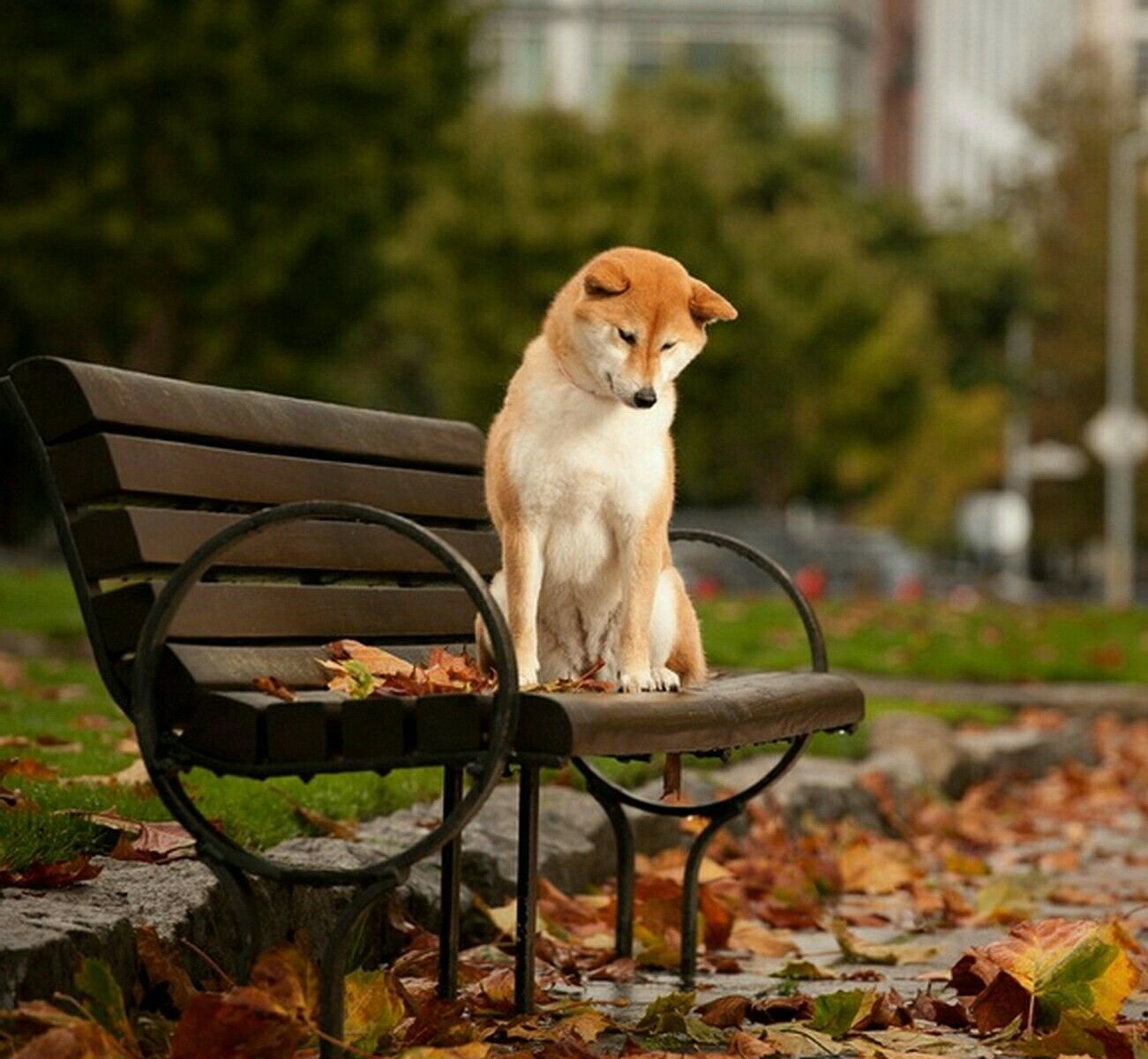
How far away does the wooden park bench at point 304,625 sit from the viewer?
3.74 m

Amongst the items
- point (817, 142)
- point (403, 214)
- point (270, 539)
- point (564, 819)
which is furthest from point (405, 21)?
point (817, 142)

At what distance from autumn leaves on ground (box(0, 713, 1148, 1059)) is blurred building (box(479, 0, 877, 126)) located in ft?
220

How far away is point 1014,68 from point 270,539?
112205mm

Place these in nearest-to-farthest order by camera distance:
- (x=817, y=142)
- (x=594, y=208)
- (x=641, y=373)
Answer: (x=641, y=373) < (x=594, y=208) < (x=817, y=142)

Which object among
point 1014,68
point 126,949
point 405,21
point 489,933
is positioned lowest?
point 489,933

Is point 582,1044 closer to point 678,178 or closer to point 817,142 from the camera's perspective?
point 678,178

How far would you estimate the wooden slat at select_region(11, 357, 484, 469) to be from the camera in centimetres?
409

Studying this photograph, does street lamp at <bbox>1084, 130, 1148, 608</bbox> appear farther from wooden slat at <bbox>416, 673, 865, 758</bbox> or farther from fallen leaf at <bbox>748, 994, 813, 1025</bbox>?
fallen leaf at <bbox>748, 994, 813, 1025</bbox>

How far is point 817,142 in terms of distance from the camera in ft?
166

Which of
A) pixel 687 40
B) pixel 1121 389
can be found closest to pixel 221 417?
pixel 1121 389

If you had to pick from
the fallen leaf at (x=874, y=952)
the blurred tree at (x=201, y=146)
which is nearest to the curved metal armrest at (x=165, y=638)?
the fallen leaf at (x=874, y=952)

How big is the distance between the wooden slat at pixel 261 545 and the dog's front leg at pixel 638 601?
0.60 m

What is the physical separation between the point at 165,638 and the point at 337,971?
2.01ft

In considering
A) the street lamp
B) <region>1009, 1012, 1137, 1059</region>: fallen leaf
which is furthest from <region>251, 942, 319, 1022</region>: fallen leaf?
the street lamp
